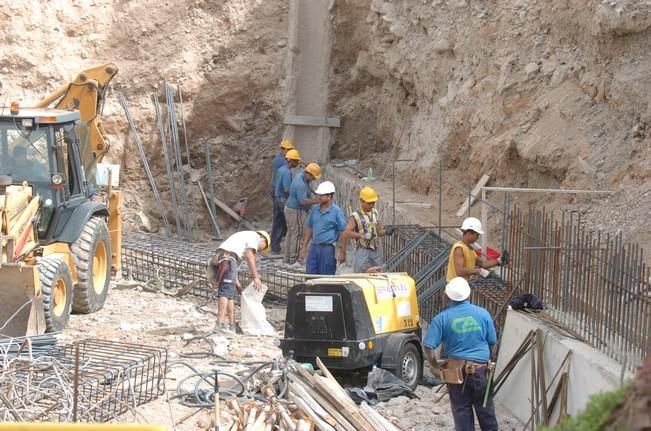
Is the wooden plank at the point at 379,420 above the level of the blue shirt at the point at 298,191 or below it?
below

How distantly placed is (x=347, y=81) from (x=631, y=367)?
12.7 m

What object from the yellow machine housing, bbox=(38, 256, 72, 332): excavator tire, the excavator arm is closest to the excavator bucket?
bbox=(38, 256, 72, 332): excavator tire

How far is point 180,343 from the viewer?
11.1m

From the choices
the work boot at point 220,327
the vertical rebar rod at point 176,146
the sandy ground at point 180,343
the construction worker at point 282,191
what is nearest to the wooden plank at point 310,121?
the vertical rebar rod at point 176,146

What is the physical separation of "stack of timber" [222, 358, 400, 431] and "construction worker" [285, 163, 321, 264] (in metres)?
6.95

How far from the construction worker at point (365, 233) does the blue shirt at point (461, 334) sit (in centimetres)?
352

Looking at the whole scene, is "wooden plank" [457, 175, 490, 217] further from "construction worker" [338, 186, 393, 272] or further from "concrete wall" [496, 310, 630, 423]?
"concrete wall" [496, 310, 630, 423]

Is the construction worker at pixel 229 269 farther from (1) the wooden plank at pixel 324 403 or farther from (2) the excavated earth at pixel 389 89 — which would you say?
(1) the wooden plank at pixel 324 403

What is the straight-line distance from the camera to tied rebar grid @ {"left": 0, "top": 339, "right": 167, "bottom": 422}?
7801mm

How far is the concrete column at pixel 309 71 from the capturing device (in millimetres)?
19328

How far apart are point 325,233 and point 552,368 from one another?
4277 mm

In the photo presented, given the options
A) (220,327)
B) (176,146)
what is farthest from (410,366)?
(176,146)

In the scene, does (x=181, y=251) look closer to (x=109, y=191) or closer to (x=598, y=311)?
(x=109, y=191)

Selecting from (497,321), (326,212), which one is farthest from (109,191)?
(497,321)
